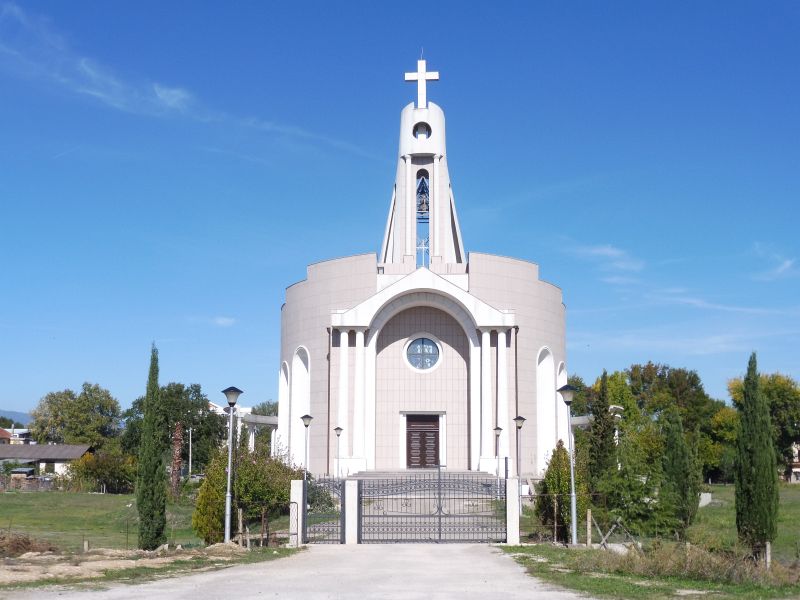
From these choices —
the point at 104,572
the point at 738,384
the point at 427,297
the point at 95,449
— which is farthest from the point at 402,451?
→ the point at 95,449

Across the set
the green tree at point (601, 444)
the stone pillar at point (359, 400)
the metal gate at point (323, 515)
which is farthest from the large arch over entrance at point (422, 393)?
the green tree at point (601, 444)

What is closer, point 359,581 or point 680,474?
point 359,581

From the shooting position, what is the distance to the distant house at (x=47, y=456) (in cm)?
6272

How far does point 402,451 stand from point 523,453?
4377mm

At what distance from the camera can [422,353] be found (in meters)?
31.8

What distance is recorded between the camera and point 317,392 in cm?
3192

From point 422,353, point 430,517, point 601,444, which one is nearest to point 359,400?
point 422,353

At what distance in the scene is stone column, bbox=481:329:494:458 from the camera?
2944cm

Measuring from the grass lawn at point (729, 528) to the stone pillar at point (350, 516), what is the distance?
678cm

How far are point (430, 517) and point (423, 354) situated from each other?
11.0 m

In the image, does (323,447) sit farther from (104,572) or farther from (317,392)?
(104,572)

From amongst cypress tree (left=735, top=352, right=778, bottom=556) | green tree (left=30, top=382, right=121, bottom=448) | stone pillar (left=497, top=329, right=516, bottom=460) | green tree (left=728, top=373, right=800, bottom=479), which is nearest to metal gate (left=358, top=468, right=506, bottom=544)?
stone pillar (left=497, top=329, right=516, bottom=460)

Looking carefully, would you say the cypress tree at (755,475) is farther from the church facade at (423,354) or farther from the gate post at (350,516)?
the church facade at (423,354)

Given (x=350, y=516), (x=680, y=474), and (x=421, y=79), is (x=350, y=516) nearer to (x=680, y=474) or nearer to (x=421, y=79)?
(x=680, y=474)
